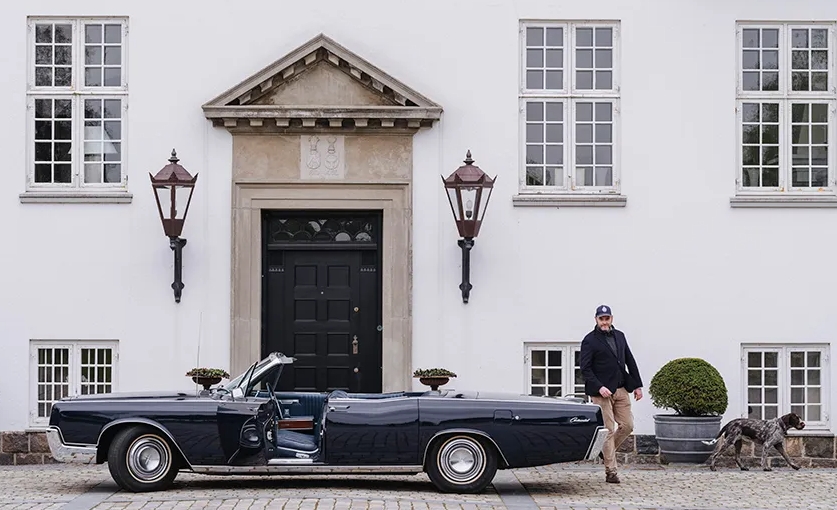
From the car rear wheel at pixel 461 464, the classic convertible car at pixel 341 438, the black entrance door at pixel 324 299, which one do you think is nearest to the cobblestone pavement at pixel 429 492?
the car rear wheel at pixel 461 464

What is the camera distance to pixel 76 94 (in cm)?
1650

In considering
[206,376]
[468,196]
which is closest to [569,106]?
[468,196]

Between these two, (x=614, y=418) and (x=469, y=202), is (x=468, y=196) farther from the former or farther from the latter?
(x=614, y=418)

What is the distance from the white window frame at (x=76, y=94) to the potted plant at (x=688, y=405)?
6423 mm

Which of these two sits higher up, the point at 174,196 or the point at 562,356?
the point at 174,196

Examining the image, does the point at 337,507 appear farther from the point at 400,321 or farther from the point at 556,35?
the point at 556,35

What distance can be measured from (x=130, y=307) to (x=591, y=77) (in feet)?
19.0

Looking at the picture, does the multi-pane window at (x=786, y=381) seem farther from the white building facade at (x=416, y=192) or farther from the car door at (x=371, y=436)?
the car door at (x=371, y=436)

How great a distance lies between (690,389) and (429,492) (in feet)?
13.0

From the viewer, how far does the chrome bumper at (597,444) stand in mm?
12727

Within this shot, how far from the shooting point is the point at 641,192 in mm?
16531

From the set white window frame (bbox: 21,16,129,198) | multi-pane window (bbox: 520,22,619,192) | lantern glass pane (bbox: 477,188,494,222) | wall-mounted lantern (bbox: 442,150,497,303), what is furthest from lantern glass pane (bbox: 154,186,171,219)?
multi-pane window (bbox: 520,22,619,192)

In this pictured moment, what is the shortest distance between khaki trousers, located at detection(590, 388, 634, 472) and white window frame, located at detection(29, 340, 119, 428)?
5.57 metres

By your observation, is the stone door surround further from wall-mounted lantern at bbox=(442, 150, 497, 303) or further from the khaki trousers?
the khaki trousers
